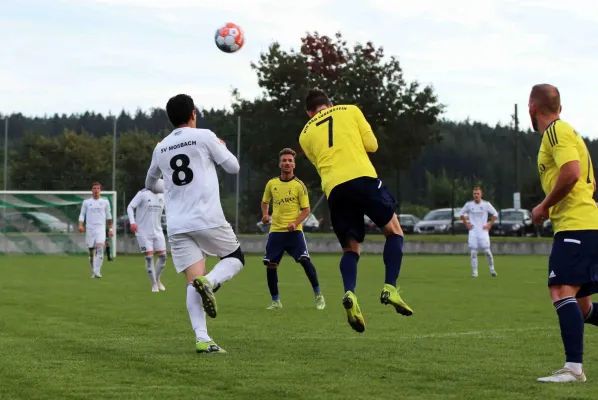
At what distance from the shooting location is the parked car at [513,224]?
162ft

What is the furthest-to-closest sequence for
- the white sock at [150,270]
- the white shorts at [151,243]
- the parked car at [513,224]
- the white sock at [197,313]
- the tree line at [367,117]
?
the parked car at [513,224], the tree line at [367,117], the white shorts at [151,243], the white sock at [150,270], the white sock at [197,313]

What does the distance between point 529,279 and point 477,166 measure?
2510 cm

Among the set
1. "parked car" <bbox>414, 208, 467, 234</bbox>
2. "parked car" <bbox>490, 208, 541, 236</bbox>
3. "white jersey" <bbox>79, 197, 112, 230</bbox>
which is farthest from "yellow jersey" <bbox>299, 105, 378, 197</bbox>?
"parked car" <bbox>414, 208, 467, 234</bbox>

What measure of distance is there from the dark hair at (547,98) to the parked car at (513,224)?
139ft

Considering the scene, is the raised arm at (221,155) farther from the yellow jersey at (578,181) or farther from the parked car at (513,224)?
the parked car at (513,224)

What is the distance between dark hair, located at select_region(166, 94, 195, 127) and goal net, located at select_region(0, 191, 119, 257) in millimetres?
29656

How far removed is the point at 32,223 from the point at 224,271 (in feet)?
102

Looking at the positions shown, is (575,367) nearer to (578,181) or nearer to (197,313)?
(578,181)

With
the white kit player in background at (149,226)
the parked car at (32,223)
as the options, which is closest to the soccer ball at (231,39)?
the white kit player in background at (149,226)

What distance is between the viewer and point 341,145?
9172 millimetres

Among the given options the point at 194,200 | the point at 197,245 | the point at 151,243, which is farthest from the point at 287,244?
the point at 194,200

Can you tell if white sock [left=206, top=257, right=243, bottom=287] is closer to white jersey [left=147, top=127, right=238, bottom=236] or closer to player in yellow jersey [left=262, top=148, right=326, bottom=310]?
white jersey [left=147, top=127, right=238, bottom=236]

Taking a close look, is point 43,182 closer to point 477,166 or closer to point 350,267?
point 477,166

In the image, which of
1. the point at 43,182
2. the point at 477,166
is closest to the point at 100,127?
the point at 43,182
